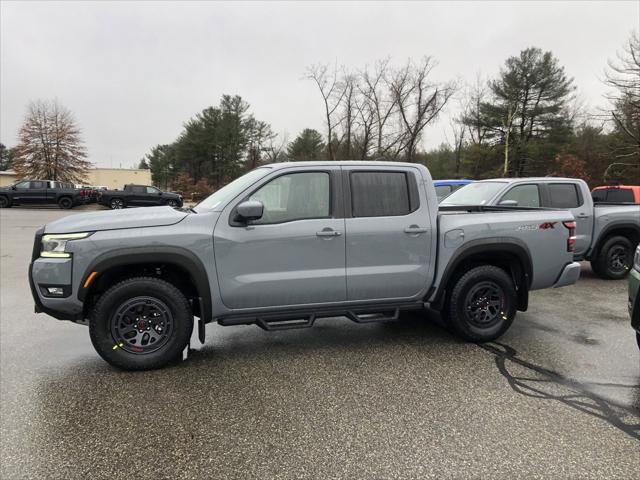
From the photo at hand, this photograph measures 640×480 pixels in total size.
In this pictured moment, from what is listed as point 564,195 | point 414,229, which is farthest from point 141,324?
point 564,195

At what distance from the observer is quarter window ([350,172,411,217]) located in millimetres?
4199

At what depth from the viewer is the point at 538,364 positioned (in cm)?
406

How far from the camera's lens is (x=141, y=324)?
3.77 metres

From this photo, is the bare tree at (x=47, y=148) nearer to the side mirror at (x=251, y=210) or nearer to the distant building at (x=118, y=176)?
the distant building at (x=118, y=176)

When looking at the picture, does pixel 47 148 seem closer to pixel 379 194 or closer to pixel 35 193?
pixel 35 193

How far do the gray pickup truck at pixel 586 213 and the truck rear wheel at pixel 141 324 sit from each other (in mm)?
5865

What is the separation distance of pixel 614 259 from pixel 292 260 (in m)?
7.35

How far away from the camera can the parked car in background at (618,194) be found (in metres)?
10.2

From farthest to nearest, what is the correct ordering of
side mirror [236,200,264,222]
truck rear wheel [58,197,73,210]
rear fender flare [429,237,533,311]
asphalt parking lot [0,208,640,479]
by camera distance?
1. truck rear wheel [58,197,73,210]
2. rear fender flare [429,237,533,311]
3. side mirror [236,200,264,222]
4. asphalt parking lot [0,208,640,479]

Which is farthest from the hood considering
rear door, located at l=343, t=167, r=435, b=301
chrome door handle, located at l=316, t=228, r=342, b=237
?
rear door, located at l=343, t=167, r=435, b=301

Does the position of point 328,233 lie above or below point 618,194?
below

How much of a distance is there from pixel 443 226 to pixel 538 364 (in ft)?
5.30

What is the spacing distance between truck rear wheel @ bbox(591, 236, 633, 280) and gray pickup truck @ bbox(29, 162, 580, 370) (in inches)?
166

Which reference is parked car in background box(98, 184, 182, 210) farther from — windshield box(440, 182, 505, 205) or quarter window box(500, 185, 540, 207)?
quarter window box(500, 185, 540, 207)
